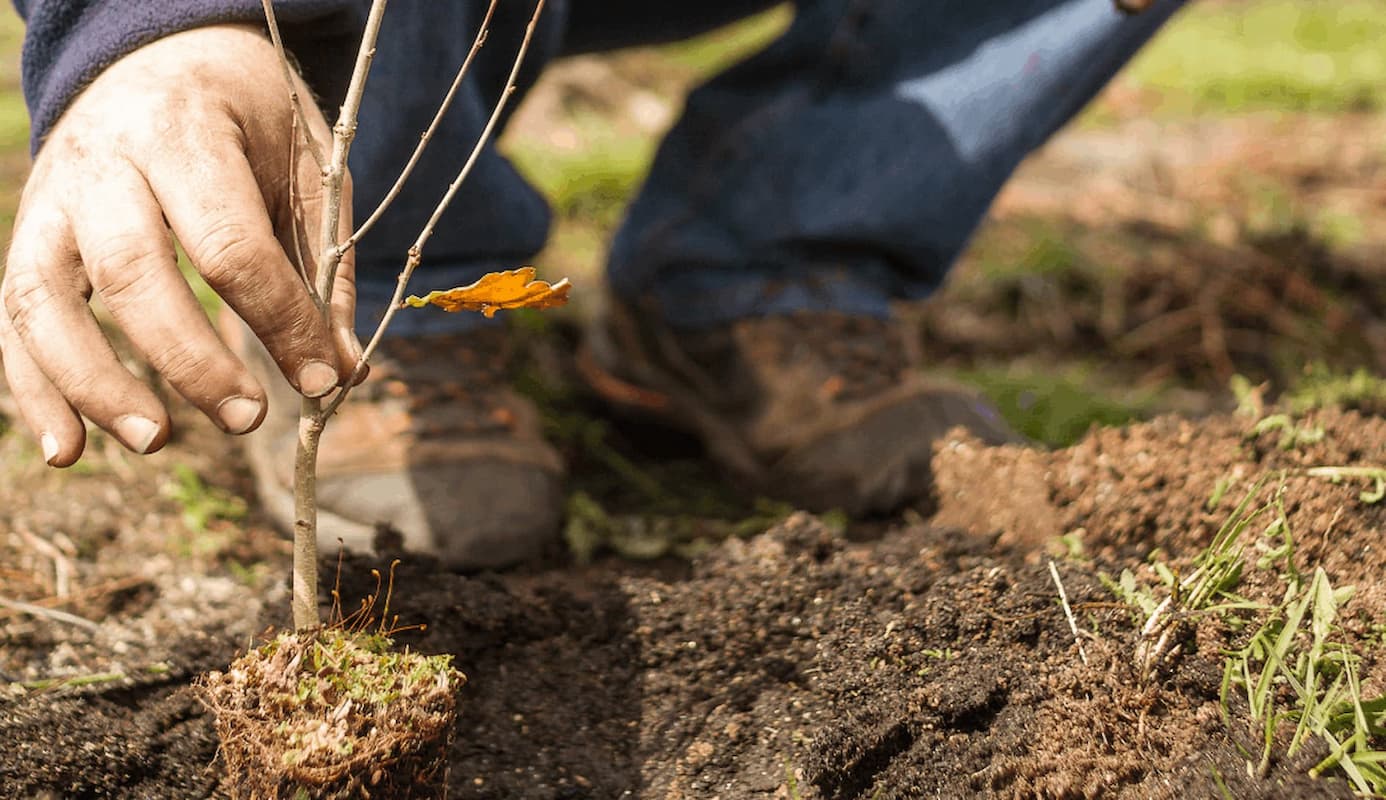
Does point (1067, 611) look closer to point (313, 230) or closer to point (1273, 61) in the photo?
point (313, 230)

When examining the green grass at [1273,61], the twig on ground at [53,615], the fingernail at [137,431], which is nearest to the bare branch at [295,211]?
the fingernail at [137,431]

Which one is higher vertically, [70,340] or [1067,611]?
[70,340]

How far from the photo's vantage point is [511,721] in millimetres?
1385

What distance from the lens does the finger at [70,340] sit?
1.09 metres

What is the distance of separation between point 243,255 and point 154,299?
0.10 metres

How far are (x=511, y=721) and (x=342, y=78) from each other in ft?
2.87

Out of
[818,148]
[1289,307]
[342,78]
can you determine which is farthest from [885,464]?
[1289,307]

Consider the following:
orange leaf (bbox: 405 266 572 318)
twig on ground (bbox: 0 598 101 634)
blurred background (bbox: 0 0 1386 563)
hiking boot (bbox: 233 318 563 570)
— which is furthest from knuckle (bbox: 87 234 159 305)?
blurred background (bbox: 0 0 1386 563)

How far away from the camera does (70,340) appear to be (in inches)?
42.9

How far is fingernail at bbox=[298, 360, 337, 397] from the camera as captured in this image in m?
1.08

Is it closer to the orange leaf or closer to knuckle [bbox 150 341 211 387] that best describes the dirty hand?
knuckle [bbox 150 341 211 387]

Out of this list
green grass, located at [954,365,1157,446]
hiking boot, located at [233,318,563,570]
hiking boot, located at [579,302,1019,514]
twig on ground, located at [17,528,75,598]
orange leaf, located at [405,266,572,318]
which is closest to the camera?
orange leaf, located at [405,266,572,318]

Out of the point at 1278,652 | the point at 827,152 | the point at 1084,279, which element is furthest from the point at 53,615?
the point at 1084,279

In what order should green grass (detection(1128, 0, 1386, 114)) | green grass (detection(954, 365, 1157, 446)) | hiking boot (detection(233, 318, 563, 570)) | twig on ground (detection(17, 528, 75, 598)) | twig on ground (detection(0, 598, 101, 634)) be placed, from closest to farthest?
twig on ground (detection(0, 598, 101, 634)) < twig on ground (detection(17, 528, 75, 598)) < hiking boot (detection(233, 318, 563, 570)) < green grass (detection(954, 365, 1157, 446)) < green grass (detection(1128, 0, 1386, 114))
